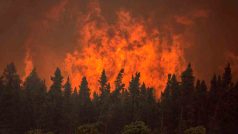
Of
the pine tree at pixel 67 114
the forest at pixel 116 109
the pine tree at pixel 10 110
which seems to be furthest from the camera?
the pine tree at pixel 67 114

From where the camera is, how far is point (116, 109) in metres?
108

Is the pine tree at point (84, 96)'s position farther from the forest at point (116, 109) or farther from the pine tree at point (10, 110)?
the pine tree at point (10, 110)


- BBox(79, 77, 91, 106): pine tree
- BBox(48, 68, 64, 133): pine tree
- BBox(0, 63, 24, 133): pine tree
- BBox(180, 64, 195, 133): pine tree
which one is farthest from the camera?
BBox(79, 77, 91, 106): pine tree

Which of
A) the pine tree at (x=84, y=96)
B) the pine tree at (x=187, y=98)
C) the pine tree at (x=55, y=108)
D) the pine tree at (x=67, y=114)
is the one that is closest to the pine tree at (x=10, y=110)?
the pine tree at (x=55, y=108)

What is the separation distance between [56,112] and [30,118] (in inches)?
301

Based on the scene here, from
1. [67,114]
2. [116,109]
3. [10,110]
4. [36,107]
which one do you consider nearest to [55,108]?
[67,114]

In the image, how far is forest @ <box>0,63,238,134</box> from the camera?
94.5 m

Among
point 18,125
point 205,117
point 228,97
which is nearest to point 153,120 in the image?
point 205,117

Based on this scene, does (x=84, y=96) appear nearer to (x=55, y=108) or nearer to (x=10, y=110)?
(x=55, y=108)

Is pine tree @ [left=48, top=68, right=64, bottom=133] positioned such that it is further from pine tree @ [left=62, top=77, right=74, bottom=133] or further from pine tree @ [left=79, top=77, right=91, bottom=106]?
pine tree @ [left=79, top=77, right=91, bottom=106]

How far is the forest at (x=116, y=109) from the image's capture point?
3720 inches

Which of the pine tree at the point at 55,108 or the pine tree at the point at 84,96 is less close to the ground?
the pine tree at the point at 84,96

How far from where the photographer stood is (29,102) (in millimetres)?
98812

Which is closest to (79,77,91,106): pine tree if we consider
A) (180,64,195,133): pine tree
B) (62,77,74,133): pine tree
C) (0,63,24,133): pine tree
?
(62,77,74,133): pine tree
